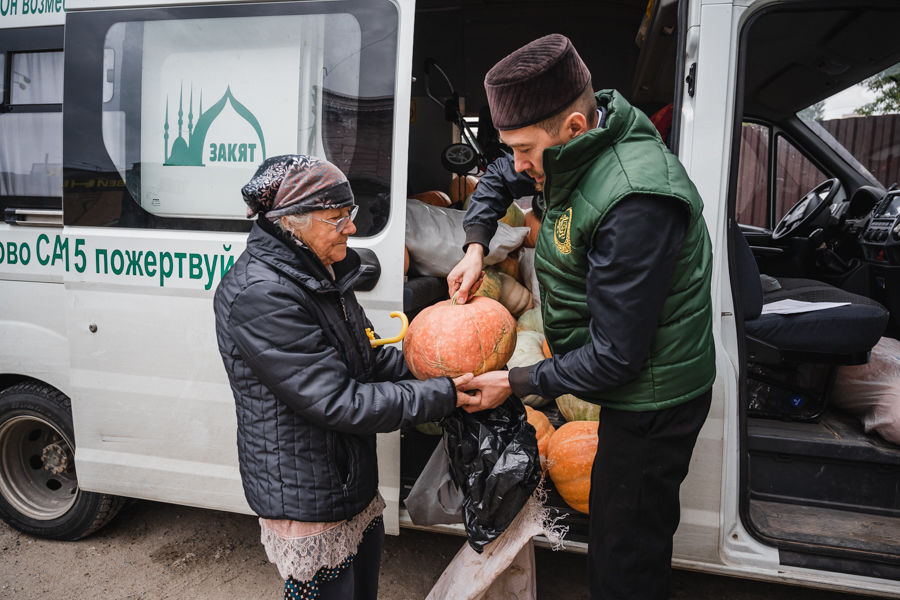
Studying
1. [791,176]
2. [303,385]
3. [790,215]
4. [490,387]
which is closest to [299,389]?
[303,385]

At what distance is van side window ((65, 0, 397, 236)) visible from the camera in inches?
90.3

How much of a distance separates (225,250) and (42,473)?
6.38 ft

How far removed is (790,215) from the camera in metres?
4.53

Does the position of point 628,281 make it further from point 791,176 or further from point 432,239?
point 791,176

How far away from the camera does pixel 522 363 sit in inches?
113

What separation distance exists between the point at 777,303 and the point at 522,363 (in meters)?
1.33

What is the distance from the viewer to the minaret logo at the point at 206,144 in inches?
93.3

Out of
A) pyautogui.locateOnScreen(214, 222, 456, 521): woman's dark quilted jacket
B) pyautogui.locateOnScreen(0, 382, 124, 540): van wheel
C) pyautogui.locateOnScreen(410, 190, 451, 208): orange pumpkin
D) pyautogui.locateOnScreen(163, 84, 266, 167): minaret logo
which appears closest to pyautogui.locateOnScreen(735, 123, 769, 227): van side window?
pyautogui.locateOnScreen(410, 190, 451, 208): orange pumpkin

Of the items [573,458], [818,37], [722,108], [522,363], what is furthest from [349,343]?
[818,37]

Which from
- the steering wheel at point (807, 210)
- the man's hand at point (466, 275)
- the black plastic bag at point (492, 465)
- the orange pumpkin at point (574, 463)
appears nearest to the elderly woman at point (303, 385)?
the black plastic bag at point (492, 465)

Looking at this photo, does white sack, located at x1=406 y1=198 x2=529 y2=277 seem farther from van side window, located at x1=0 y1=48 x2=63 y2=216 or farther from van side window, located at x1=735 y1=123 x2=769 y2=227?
van side window, located at x1=735 y1=123 x2=769 y2=227

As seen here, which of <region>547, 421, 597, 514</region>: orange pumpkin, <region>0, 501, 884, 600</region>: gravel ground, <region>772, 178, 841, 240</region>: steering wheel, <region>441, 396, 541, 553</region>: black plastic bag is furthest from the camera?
<region>772, 178, 841, 240</region>: steering wheel

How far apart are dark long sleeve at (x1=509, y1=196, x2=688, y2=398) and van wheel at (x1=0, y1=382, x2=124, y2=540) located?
8.76ft

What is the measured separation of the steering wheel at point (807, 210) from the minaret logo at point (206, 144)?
3704 millimetres
